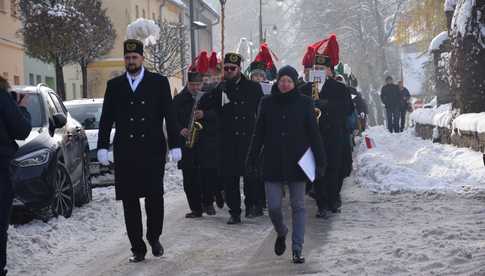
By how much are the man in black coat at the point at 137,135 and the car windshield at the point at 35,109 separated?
365 cm

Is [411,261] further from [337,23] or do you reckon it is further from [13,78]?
[337,23]

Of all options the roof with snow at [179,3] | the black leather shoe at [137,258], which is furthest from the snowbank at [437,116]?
the roof with snow at [179,3]

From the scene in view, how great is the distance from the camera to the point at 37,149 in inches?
460

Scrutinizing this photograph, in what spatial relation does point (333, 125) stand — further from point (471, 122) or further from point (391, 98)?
point (391, 98)

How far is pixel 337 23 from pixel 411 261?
199ft

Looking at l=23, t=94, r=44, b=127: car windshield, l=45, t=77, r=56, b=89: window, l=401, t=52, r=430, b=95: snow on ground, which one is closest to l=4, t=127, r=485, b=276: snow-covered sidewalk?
l=23, t=94, r=44, b=127: car windshield

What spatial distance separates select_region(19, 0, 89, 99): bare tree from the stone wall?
9474 mm

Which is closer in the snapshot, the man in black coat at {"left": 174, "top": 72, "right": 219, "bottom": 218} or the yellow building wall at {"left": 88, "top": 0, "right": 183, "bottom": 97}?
the man in black coat at {"left": 174, "top": 72, "right": 219, "bottom": 218}

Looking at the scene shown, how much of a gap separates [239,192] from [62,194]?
2094mm

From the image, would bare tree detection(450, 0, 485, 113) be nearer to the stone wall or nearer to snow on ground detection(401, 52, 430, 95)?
the stone wall

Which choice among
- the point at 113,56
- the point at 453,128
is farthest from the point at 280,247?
the point at 113,56

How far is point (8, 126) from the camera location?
8.05 meters

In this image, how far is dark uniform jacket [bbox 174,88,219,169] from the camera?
12.6 metres

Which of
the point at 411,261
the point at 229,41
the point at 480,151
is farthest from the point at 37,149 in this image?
the point at 229,41
